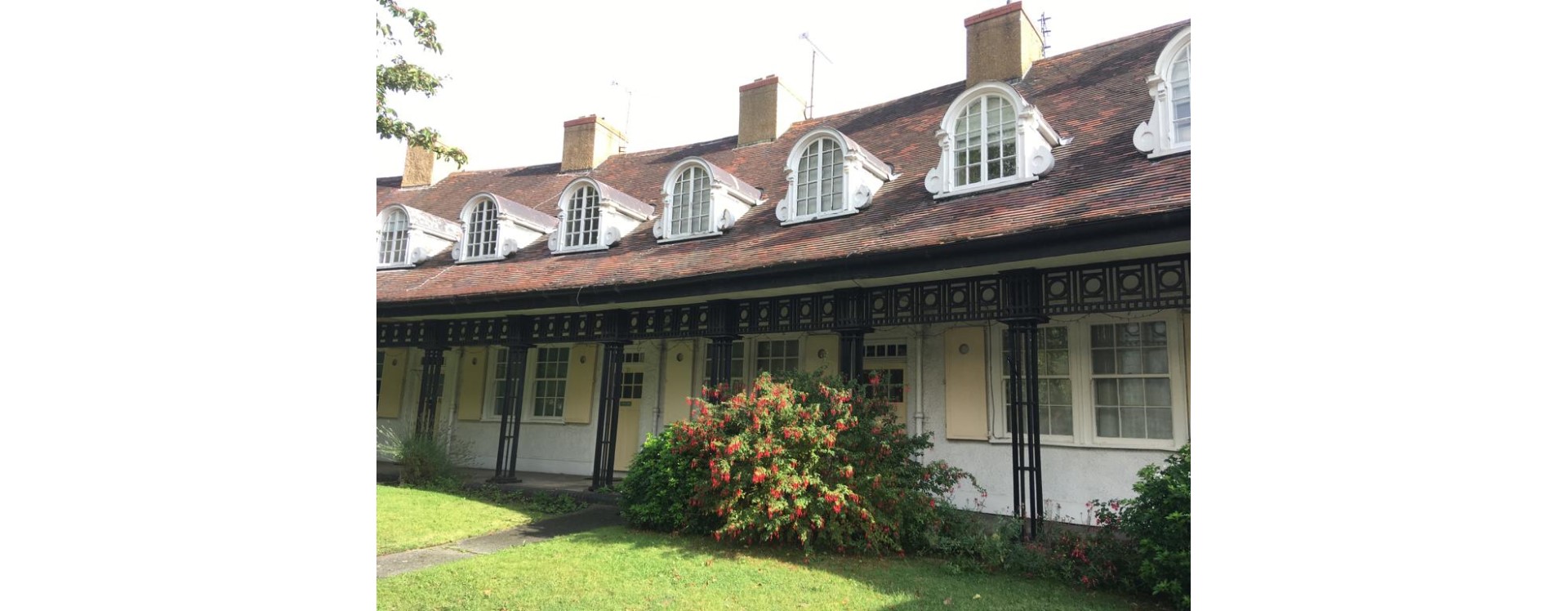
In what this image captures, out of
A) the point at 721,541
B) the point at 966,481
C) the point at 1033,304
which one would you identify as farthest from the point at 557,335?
the point at 1033,304

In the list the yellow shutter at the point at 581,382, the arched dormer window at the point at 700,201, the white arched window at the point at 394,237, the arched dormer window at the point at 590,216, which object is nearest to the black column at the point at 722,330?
the arched dormer window at the point at 700,201

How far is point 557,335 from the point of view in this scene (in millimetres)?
12391

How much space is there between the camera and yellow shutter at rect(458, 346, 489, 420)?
1516cm

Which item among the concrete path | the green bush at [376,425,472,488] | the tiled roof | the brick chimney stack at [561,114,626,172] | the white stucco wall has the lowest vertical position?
the concrete path

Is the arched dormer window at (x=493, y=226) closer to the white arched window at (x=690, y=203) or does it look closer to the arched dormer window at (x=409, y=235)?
the arched dormer window at (x=409, y=235)

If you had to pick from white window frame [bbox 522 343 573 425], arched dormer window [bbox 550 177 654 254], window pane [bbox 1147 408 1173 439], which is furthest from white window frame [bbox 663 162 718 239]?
window pane [bbox 1147 408 1173 439]

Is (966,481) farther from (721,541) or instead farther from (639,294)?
(639,294)

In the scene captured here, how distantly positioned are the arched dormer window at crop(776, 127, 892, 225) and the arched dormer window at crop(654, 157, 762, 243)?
103 centimetres

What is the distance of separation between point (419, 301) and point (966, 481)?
9.13 metres

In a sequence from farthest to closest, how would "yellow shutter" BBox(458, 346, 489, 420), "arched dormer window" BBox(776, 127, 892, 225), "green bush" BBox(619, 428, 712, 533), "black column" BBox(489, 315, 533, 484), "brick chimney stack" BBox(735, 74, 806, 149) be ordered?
"brick chimney stack" BBox(735, 74, 806, 149), "yellow shutter" BBox(458, 346, 489, 420), "black column" BBox(489, 315, 533, 484), "arched dormer window" BBox(776, 127, 892, 225), "green bush" BBox(619, 428, 712, 533)

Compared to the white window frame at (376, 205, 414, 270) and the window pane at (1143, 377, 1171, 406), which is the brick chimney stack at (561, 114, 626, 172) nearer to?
the white window frame at (376, 205, 414, 270)

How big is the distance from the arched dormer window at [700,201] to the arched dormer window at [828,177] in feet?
3.39

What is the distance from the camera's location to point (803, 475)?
24.0 ft

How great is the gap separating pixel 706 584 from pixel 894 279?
4.29 m
